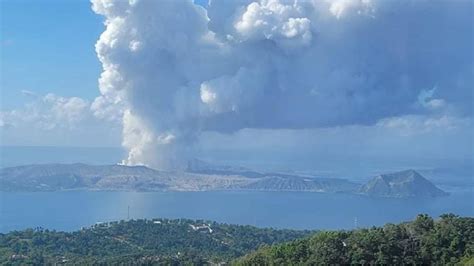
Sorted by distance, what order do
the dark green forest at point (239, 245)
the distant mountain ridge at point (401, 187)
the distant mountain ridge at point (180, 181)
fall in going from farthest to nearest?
the distant mountain ridge at point (180, 181)
the distant mountain ridge at point (401, 187)
the dark green forest at point (239, 245)

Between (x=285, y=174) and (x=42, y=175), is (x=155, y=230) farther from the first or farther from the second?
(x=285, y=174)

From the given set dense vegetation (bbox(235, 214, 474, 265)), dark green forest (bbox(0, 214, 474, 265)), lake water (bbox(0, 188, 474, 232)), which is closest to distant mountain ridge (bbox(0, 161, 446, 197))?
lake water (bbox(0, 188, 474, 232))

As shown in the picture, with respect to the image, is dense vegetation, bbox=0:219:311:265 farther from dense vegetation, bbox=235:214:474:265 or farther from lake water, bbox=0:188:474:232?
lake water, bbox=0:188:474:232

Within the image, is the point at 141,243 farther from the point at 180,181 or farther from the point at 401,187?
the point at 401,187

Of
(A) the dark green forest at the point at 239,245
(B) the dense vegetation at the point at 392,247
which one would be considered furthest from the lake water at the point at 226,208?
(B) the dense vegetation at the point at 392,247

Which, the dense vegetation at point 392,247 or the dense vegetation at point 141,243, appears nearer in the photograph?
the dense vegetation at point 392,247

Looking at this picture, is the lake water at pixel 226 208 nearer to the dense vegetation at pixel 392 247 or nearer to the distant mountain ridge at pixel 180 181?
the distant mountain ridge at pixel 180 181

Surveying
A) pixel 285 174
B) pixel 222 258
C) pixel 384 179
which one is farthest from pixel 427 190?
pixel 222 258
